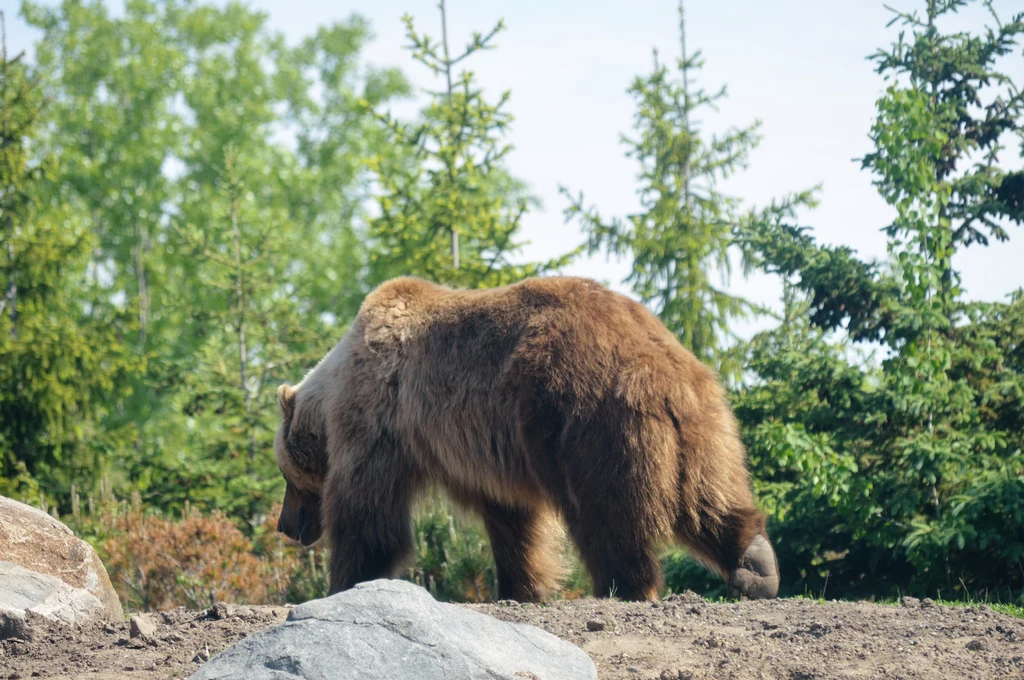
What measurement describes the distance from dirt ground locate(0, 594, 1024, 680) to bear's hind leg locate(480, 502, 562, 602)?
154 cm

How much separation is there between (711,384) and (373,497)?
7.14 ft

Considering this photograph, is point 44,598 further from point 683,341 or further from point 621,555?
point 683,341

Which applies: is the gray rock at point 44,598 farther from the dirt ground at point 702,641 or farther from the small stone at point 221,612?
the small stone at point 221,612

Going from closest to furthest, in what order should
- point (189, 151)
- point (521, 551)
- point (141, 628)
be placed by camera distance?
point (141, 628) < point (521, 551) < point (189, 151)

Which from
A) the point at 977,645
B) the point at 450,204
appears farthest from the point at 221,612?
the point at 450,204

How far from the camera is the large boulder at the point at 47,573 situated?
5102mm

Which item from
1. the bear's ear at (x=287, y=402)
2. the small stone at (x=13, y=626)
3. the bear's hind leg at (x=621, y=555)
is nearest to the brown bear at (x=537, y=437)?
the bear's hind leg at (x=621, y=555)

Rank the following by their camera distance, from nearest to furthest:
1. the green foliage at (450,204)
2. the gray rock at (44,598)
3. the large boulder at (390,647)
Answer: the large boulder at (390,647) < the gray rock at (44,598) < the green foliage at (450,204)

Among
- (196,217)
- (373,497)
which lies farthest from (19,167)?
(196,217)

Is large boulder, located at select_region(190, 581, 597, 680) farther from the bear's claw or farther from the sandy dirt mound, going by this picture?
the bear's claw

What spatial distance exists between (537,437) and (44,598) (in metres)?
2.68

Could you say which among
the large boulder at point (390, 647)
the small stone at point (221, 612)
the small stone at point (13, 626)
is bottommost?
the small stone at point (13, 626)

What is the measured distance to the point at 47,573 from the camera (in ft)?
18.2

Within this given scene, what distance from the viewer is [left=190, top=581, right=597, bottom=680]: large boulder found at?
334 centimetres
